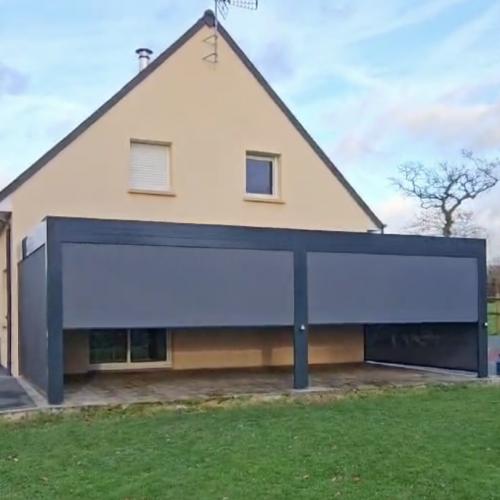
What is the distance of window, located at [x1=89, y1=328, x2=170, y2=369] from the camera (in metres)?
Answer: 14.4

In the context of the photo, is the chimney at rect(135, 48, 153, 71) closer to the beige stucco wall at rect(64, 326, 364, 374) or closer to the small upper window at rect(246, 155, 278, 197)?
the small upper window at rect(246, 155, 278, 197)

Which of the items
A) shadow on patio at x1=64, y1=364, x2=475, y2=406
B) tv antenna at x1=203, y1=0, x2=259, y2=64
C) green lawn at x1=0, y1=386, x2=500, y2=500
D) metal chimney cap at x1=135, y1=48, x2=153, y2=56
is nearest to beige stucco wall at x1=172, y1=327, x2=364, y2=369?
shadow on patio at x1=64, y1=364, x2=475, y2=406

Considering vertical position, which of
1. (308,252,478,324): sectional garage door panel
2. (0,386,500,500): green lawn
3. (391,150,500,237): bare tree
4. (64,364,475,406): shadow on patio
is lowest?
(64,364,475,406): shadow on patio

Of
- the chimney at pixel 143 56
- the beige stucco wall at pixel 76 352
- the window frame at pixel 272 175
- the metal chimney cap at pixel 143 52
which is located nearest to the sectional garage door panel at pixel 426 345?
the window frame at pixel 272 175

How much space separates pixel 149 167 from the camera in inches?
579

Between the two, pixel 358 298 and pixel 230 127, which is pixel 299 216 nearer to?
pixel 230 127

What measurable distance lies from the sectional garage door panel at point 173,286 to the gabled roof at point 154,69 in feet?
13.1

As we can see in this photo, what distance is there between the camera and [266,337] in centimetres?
1596

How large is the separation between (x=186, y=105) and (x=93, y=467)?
977cm

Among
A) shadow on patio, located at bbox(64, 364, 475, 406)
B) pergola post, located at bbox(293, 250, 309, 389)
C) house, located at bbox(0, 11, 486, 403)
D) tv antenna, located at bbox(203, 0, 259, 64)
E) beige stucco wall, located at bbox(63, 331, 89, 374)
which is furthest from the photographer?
tv antenna, located at bbox(203, 0, 259, 64)

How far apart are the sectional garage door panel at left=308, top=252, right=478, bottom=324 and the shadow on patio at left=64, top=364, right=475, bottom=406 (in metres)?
1.15

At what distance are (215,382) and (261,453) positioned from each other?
18.4 feet

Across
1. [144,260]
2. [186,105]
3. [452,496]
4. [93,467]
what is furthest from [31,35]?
[452,496]

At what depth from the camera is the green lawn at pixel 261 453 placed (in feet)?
19.5
